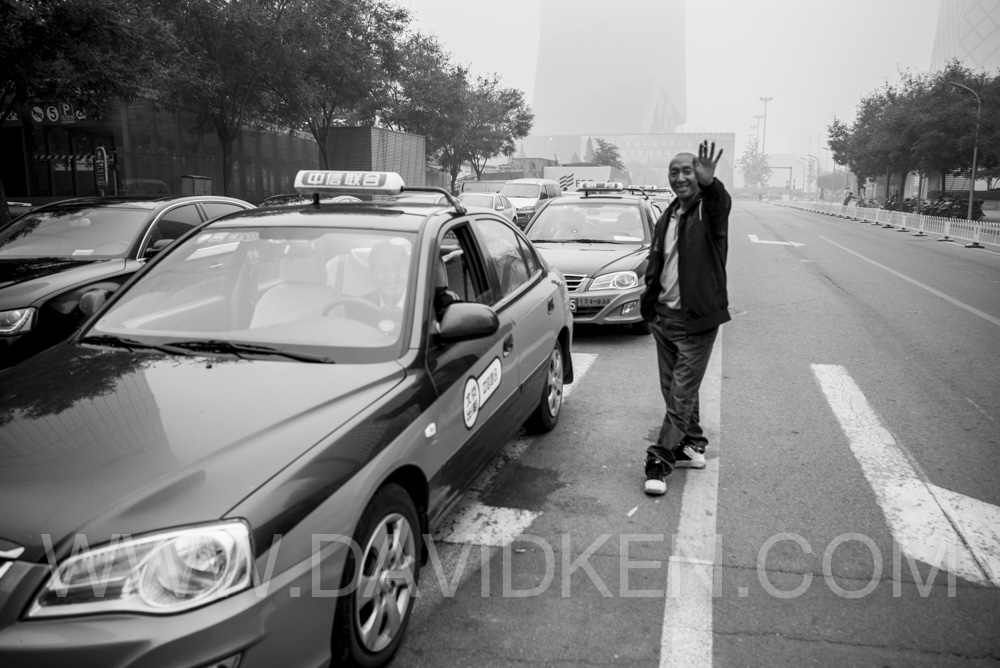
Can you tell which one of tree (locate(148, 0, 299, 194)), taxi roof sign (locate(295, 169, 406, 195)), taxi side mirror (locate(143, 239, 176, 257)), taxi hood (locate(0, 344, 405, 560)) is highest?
tree (locate(148, 0, 299, 194))

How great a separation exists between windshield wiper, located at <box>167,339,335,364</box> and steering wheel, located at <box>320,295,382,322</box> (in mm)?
342

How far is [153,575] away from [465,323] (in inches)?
63.0

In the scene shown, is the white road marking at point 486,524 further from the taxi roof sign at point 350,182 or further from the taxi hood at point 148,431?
the taxi roof sign at point 350,182

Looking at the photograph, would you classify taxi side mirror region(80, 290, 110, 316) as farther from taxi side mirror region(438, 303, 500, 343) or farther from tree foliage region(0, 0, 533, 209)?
tree foliage region(0, 0, 533, 209)

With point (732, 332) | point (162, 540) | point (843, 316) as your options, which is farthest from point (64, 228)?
point (843, 316)

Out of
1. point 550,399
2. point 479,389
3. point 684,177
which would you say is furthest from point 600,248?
point 479,389

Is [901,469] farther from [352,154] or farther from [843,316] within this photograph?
[352,154]

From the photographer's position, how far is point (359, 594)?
254cm

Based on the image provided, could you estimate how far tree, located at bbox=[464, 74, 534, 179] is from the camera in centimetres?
4719

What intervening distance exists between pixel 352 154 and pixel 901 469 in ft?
96.1

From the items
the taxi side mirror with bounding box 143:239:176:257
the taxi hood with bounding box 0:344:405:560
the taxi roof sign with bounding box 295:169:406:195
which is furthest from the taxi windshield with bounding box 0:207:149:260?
the taxi hood with bounding box 0:344:405:560

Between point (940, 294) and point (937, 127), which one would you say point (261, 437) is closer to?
point (940, 294)

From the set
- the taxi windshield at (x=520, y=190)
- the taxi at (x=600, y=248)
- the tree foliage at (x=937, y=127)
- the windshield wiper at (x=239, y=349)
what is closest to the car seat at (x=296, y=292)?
the windshield wiper at (x=239, y=349)

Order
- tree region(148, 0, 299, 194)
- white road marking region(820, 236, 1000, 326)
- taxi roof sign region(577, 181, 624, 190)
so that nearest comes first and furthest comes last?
white road marking region(820, 236, 1000, 326) → taxi roof sign region(577, 181, 624, 190) → tree region(148, 0, 299, 194)
